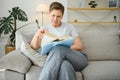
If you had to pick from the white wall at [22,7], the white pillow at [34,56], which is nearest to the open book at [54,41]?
the white pillow at [34,56]

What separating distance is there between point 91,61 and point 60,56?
644 millimetres

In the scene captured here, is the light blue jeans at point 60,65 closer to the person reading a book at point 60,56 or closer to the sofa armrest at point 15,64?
the person reading a book at point 60,56

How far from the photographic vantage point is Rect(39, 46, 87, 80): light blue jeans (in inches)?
69.7

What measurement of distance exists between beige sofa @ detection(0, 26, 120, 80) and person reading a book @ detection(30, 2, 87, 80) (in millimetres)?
128

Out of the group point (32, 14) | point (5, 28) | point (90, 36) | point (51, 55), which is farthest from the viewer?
point (32, 14)

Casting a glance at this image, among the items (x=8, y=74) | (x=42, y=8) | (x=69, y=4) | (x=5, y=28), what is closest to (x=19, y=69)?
(x=8, y=74)

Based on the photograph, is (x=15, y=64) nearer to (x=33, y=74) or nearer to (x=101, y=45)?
(x=33, y=74)

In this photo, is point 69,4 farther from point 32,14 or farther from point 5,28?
point 5,28

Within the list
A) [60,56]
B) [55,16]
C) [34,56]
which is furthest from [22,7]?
[60,56]

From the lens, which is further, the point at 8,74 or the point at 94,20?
the point at 94,20

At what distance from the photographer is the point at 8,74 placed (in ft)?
6.38

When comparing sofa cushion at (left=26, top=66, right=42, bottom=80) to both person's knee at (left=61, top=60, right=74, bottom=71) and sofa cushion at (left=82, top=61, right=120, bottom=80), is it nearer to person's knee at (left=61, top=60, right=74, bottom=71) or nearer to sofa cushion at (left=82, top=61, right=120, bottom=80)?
person's knee at (left=61, top=60, right=74, bottom=71)

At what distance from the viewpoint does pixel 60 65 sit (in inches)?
71.9

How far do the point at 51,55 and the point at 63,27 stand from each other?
550 mm
